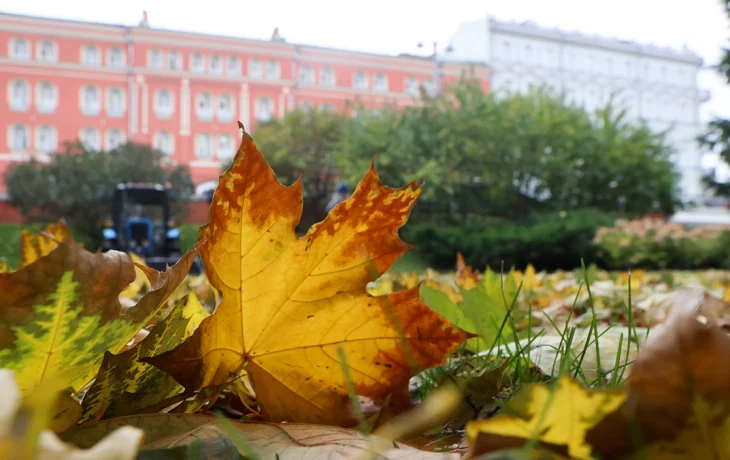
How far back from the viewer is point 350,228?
0.28m

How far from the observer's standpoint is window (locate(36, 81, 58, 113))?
17281 millimetres

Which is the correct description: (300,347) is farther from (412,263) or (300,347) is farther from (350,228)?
(412,263)

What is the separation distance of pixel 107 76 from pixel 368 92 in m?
7.89

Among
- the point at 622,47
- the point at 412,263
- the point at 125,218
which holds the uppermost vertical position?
the point at 622,47

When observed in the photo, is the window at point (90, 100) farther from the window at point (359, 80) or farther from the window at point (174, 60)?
the window at point (359, 80)

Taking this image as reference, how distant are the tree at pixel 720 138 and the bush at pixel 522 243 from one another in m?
2.30

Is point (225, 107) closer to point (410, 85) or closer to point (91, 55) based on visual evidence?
point (91, 55)

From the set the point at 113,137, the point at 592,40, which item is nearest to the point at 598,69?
the point at 592,40

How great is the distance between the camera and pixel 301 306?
0.93 ft

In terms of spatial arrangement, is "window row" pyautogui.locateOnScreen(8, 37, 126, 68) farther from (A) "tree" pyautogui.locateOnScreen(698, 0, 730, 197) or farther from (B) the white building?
(A) "tree" pyautogui.locateOnScreen(698, 0, 730, 197)

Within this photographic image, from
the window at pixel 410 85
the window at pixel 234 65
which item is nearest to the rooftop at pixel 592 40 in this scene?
the window at pixel 410 85

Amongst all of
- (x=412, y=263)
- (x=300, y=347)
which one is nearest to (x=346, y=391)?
(x=300, y=347)

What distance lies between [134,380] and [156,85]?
63.6 ft

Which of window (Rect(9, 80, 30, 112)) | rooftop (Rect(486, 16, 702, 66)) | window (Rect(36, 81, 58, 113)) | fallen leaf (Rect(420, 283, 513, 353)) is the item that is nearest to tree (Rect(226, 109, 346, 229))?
window (Rect(36, 81, 58, 113))
